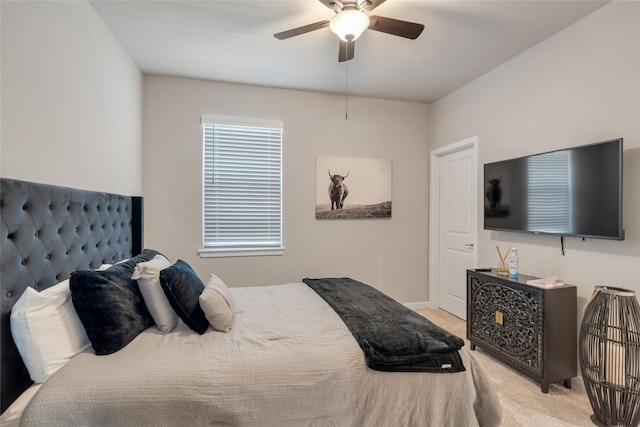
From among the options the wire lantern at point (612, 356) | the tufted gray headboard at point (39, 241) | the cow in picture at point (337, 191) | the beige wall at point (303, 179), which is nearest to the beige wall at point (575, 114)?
the wire lantern at point (612, 356)

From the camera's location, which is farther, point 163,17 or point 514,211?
point 514,211

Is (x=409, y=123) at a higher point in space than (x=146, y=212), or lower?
higher

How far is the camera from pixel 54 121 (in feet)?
5.49

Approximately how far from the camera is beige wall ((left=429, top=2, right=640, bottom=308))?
203cm

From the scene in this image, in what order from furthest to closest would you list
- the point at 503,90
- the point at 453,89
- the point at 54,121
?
the point at 453,89 < the point at 503,90 < the point at 54,121

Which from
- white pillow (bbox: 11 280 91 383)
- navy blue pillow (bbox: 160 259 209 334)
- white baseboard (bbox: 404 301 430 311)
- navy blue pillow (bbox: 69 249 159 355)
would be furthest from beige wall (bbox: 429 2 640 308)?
white pillow (bbox: 11 280 91 383)

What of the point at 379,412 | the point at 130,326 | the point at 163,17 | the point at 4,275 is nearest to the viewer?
the point at 4,275

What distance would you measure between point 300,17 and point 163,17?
101 centimetres

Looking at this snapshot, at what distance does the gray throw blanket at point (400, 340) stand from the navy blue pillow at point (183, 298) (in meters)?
0.84

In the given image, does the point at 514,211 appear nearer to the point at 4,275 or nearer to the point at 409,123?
the point at 409,123

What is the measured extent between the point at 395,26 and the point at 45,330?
7.99 feet

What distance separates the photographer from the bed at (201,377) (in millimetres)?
1246

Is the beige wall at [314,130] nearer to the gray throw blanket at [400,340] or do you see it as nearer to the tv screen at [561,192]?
the tv screen at [561,192]

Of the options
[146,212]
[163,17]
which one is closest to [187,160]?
[146,212]
